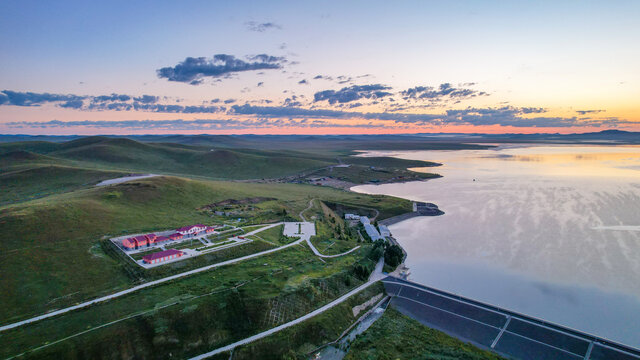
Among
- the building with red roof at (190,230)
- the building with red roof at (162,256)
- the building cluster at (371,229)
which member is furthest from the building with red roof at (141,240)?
the building cluster at (371,229)

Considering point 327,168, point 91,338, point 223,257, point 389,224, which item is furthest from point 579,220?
point 327,168

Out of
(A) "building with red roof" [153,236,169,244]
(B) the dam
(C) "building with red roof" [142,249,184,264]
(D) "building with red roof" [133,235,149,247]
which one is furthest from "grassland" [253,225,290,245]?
(B) the dam

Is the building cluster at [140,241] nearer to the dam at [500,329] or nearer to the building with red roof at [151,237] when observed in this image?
the building with red roof at [151,237]

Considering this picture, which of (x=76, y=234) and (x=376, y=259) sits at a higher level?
(x=76, y=234)

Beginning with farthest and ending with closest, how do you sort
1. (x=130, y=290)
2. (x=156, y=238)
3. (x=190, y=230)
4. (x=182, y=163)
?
(x=182, y=163) → (x=190, y=230) → (x=156, y=238) → (x=130, y=290)

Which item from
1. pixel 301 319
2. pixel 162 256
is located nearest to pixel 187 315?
pixel 301 319

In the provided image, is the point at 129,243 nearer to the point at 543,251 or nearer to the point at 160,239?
the point at 160,239

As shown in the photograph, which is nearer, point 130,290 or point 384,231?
point 130,290
